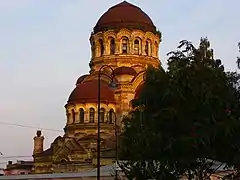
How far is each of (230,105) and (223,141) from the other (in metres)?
1.11

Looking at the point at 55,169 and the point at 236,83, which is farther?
the point at 55,169

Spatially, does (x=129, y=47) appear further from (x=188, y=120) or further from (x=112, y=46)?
(x=188, y=120)

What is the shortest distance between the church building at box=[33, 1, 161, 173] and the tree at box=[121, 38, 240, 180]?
1170 inches

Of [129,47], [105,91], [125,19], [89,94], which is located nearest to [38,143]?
[89,94]

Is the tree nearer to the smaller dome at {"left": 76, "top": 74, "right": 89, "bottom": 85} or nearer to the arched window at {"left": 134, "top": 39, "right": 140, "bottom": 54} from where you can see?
the arched window at {"left": 134, "top": 39, "right": 140, "bottom": 54}

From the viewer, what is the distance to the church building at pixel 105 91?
161 feet

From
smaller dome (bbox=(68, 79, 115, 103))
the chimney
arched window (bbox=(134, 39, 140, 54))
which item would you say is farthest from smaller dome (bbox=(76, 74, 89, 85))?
the chimney

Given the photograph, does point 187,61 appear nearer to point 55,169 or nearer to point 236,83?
point 236,83

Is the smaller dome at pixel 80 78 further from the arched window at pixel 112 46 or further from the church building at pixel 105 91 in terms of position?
the arched window at pixel 112 46

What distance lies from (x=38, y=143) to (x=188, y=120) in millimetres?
39628

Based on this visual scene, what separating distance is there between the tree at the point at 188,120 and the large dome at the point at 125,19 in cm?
3778

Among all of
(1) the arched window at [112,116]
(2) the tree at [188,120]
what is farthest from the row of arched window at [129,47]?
(2) the tree at [188,120]

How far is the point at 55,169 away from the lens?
162 ft

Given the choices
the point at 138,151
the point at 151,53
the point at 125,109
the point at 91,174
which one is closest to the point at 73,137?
the point at 125,109
